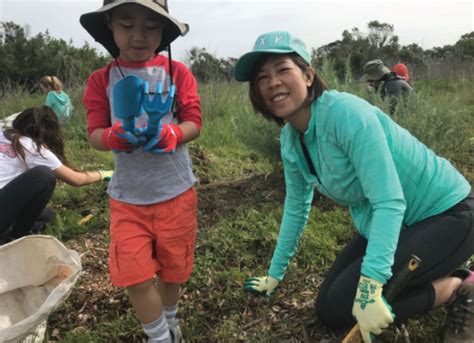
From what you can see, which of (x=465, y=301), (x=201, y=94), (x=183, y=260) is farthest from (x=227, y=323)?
(x=201, y=94)

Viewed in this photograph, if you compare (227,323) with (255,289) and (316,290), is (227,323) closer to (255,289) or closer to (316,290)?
(255,289)

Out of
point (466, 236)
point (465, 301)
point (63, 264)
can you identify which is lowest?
point (465, 301)

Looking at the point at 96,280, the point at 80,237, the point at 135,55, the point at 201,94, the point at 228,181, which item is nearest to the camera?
the point at 135,55

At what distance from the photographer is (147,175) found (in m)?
1.61

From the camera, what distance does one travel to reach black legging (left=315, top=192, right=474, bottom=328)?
61.4 inches

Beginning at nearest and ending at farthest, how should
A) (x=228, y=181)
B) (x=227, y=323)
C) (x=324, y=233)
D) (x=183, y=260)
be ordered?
(x=183, y=260)
(x=227, y=323)
(x=324, y=233)
(x=228, y=181)

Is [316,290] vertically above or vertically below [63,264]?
below

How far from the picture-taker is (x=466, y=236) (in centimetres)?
160

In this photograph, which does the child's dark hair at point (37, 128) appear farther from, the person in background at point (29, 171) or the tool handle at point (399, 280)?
the tool handle at point (399, 280)

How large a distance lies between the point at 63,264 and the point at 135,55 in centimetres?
102

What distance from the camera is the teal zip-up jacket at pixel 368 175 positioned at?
4.50 feet

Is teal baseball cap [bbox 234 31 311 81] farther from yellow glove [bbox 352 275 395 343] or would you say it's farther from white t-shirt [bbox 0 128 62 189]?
white t-shirt [bbox 0 128 62 189]

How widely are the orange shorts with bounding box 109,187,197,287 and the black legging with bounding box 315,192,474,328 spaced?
651 millimetres

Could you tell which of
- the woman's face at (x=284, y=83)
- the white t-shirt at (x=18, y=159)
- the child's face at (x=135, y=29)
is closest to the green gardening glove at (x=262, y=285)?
the woman's face at (x=284, y=83)
